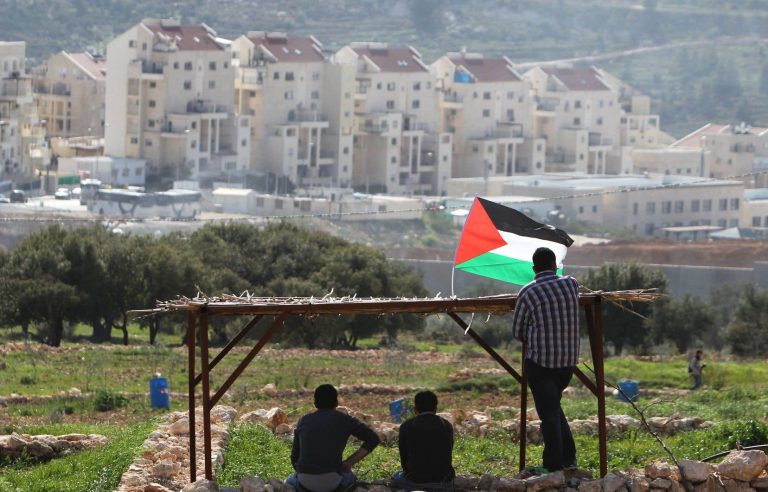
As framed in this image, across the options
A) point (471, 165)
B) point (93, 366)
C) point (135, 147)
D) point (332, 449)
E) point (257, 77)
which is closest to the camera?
point (332, 449)

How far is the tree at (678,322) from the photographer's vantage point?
35.6m

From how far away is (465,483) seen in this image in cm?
1050

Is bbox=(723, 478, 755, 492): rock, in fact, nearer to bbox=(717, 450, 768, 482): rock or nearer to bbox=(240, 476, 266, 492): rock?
bbox=(717, 450, 768, 482): rock

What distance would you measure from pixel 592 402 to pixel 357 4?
13779 centimetres

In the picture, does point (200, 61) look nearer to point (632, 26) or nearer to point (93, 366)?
point (632, 26)

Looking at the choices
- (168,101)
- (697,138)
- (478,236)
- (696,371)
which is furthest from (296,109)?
(478,236)

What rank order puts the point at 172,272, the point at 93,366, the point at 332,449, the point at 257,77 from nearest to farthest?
1. the point at 332,449
2. the point at 93,366
3. the point at 172,272
4. the point at 257,77

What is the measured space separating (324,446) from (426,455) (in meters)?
0.60

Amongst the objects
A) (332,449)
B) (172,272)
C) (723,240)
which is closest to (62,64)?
(723,240)

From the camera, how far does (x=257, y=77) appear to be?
104062 millimetres

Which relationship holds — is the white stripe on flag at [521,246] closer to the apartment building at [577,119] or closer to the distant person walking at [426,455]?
the distant person walking at [426,455]

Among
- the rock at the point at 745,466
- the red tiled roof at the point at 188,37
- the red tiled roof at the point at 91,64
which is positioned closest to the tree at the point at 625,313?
the rock at the point at 745,466

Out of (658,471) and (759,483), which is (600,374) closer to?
(658,471)

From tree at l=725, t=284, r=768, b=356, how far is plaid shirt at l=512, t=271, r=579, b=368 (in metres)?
22.2
